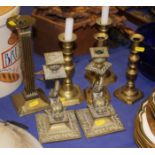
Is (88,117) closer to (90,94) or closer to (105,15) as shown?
(90,94)

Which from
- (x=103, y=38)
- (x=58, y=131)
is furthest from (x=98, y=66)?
(x=58, y=131)

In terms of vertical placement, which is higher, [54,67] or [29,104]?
[54,67]

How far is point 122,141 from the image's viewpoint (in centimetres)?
87

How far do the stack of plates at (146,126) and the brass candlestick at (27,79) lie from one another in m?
0.27

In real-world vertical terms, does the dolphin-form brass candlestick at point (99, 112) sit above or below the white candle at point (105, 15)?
below

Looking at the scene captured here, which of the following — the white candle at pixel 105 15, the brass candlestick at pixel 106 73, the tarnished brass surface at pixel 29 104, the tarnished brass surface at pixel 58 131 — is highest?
the white candle at pixel 105 15

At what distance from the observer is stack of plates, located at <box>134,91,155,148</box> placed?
78 cm

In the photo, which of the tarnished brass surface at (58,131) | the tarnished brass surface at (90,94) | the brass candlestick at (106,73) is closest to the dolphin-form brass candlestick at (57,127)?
the tarnished brass surface at (58,131)

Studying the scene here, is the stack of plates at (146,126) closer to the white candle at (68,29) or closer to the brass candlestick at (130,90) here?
the brass candlestick at (130,90)

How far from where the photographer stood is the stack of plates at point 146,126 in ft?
2.56

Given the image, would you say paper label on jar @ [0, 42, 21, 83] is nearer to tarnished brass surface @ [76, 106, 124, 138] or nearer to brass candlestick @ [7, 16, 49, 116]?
brass candlestick @ [7, 16, 49, 116]

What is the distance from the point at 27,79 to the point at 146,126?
329 millimetres

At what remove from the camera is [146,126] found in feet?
2.63
